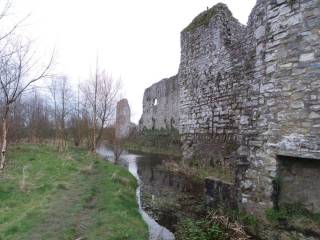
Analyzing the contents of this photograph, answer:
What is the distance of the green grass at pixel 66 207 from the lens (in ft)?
19.0

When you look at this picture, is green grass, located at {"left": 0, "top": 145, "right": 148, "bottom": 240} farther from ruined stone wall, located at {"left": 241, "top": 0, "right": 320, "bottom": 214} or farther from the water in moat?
ruined stone wall, located at {"left": 241, "top": 0, "right": 320, "bottom": 214}

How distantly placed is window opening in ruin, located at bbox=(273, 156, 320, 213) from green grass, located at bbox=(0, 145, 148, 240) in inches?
110

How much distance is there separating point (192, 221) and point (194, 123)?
241 inches

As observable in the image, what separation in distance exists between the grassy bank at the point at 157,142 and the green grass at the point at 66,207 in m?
11.2

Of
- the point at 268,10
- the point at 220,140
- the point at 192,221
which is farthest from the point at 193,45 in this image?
the point at 192,221

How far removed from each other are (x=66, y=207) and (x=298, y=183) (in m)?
5.10

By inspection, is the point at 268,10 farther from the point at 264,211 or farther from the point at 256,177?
the point at 264,211

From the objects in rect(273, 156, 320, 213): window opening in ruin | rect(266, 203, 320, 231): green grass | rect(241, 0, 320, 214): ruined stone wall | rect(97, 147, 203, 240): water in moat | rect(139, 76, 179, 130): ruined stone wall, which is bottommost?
rect(97, 147, 203, 240): water in moat

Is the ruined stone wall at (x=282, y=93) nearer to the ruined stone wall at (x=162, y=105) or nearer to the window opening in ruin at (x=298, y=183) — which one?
the window opening in ruin at (x=298, y=183)

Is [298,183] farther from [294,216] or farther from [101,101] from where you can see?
[101,101]

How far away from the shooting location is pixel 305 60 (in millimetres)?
5133

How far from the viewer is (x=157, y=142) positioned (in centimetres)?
2719

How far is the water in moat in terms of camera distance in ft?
23.4

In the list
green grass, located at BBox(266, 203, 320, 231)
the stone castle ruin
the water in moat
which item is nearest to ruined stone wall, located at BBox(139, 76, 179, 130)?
the water in moat
